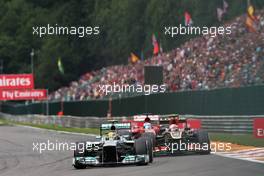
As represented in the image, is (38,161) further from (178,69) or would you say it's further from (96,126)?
(96,126)

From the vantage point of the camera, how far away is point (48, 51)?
2557 inches

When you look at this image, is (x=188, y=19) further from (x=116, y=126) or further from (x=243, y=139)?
(x=116, y=126)

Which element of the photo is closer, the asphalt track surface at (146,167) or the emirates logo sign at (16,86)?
the asphalt track surface at (146,167)

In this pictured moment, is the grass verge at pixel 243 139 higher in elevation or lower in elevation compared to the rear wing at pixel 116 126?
lower

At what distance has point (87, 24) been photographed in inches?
2509

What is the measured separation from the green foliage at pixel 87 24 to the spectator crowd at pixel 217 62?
8.52ft

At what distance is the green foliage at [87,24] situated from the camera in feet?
135

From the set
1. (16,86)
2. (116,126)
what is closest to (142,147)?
(116,126)

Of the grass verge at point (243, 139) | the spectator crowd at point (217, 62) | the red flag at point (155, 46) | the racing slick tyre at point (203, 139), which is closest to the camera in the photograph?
the racing slick tyre at point (203, 139)

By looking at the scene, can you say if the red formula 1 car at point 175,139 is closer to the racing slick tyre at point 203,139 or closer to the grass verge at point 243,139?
the racing slick tyre at point 203,139

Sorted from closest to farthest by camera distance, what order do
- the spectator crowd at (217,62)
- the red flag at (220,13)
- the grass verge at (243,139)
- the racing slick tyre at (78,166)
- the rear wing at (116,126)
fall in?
the racing slick tyre at (78,166), the rear wing at (116,126), the grass verge at (243,139), the spectator crowd at (217,62), the red flag at (220,13)

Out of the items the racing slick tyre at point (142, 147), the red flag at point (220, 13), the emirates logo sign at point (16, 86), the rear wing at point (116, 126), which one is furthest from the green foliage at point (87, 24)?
the racing slick tyre at point (142, 147)

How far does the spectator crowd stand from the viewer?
26.5m

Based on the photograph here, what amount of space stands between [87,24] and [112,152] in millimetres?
48192
